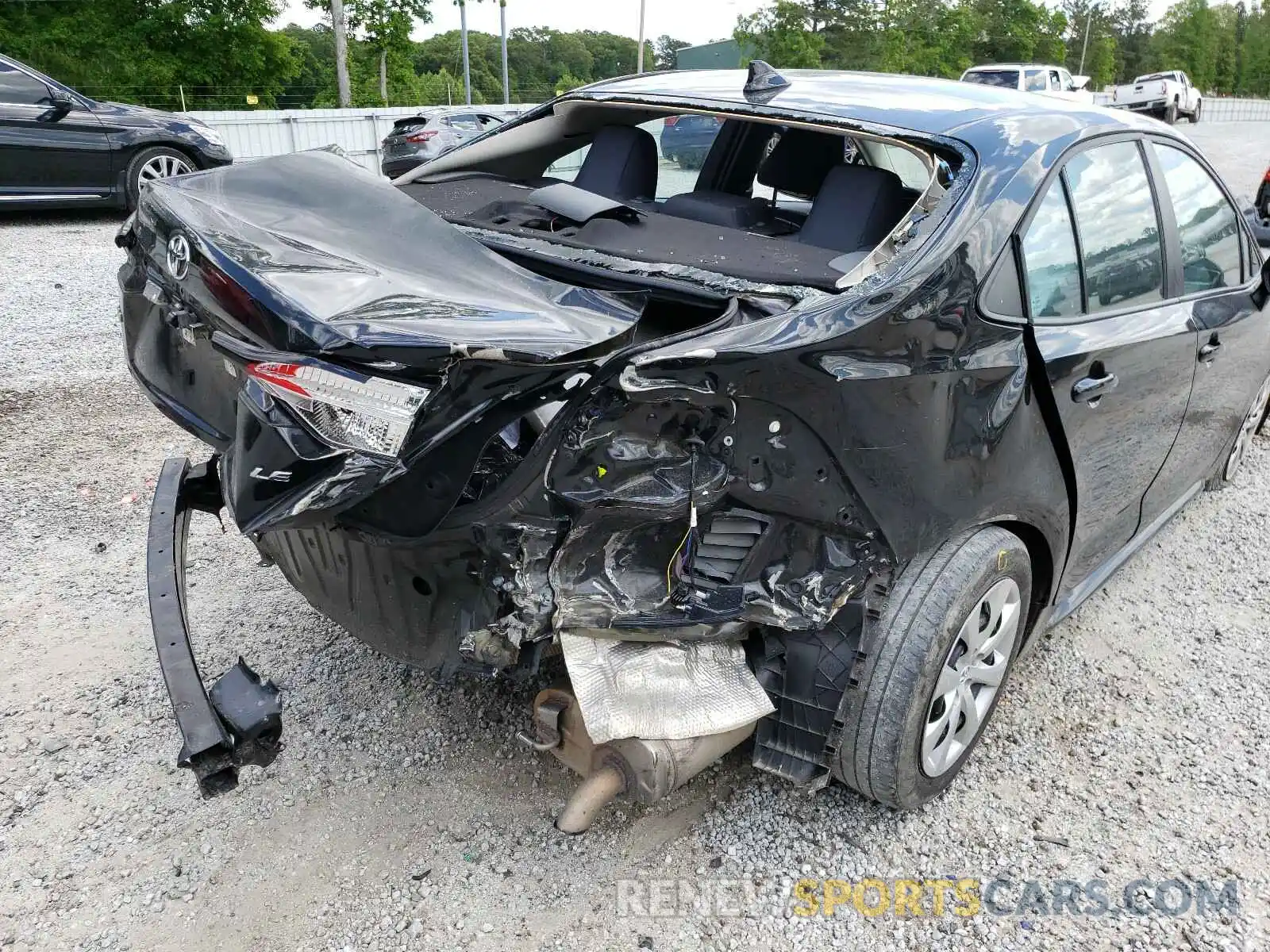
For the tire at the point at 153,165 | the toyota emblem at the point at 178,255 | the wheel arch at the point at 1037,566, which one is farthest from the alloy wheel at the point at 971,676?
the tire at the point at 153,165

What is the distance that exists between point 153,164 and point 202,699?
9.26m

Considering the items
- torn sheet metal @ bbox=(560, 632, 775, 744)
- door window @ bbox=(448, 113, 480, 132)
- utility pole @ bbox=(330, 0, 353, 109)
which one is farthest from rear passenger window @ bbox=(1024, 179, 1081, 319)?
utility pole @ bbox=(330, 0, 353, 109)

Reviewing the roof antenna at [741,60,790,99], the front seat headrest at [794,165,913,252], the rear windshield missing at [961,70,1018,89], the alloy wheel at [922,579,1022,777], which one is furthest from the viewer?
the rear windshield missing at [961,70,1018,89]

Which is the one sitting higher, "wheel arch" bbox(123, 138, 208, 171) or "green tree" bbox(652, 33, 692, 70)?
"green tree" bbox(652, 33, 692, 70)

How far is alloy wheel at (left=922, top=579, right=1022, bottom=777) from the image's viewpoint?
2.34m

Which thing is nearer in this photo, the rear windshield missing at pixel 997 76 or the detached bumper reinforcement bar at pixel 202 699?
the detached bumper reinforcement bar at pixel 202 699

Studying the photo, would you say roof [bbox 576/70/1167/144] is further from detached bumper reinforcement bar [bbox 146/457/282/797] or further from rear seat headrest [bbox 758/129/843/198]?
detached bumper reinforcement bar [bbox 146/457/282/797]

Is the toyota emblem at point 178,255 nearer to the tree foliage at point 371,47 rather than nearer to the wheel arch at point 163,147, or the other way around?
the wheel arch at point 163,147

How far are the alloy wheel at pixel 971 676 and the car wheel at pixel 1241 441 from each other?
2263mm

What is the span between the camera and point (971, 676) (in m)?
2.43

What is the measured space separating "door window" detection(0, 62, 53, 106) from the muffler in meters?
9.43

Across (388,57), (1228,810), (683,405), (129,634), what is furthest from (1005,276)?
(388,57)

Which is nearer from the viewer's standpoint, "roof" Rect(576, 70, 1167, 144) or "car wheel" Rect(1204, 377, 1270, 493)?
"roof" Rect(576, 70, 1167, 144)

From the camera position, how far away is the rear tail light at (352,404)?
1.78 metres
